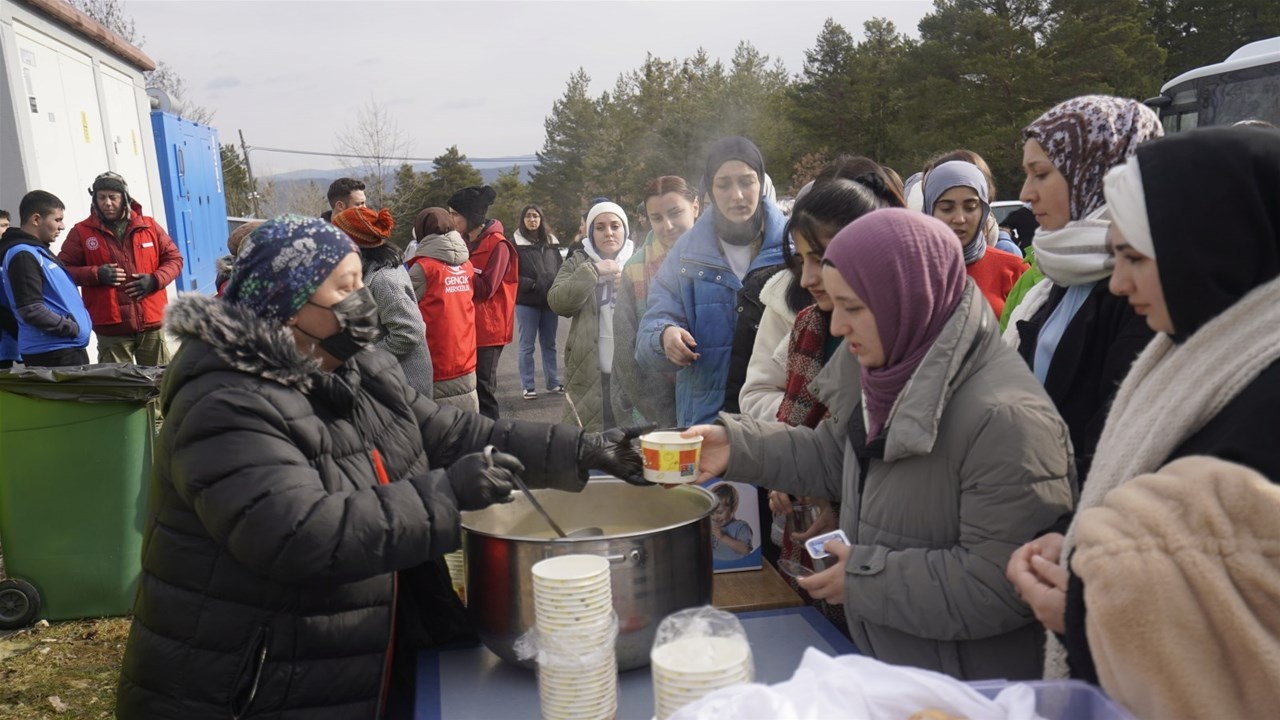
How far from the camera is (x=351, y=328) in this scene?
1.95 meters

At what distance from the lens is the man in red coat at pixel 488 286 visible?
7102 millimetres

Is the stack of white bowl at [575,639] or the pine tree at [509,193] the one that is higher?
the pine tree at [509,193]

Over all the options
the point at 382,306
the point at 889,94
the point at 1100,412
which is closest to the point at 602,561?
the point at 1100,412

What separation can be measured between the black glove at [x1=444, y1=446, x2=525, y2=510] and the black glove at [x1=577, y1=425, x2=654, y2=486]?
0.41 meters

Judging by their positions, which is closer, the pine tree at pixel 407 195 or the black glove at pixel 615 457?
the black glove at pixel 615 457

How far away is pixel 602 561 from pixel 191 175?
53.4 ft

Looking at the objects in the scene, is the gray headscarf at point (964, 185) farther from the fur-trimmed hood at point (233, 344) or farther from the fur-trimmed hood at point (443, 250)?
the fur-trimmed hood at point (443, 250)

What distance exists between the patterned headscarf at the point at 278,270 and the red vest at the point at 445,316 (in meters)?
3.70

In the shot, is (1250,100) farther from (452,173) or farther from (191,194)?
(452,173)

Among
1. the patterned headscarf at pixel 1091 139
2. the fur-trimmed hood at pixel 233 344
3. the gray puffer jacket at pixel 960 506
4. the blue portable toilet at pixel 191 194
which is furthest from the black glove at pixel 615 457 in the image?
the blue portable toilet at pixel 191 194

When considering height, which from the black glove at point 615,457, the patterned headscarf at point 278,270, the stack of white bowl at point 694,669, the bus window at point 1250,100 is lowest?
the stack of white bowl at point 694,669

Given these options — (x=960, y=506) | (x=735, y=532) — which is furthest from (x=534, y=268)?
(x=960, y=506)

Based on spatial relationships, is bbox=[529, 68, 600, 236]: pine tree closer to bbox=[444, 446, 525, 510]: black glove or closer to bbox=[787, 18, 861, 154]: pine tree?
bbox=[787, 18, 861, 154]: pine tree

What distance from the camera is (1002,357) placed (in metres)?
1.79
